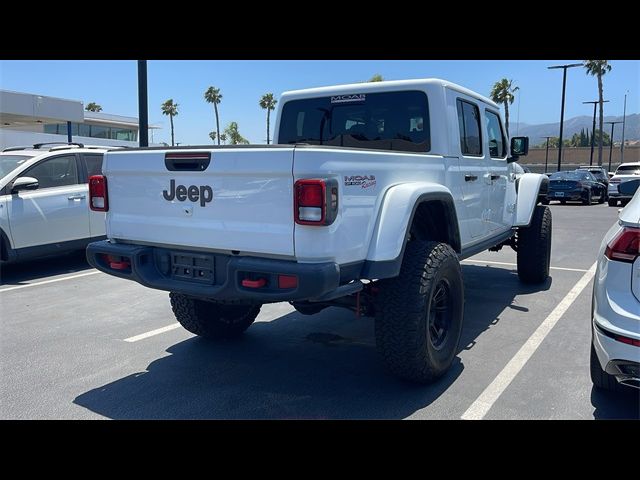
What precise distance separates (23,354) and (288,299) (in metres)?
2.83

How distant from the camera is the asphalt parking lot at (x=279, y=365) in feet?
11.8

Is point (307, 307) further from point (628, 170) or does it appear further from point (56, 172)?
point (628, 170)

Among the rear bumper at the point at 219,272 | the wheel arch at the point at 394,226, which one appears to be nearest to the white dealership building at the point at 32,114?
the rear bumper at the point at 219,272

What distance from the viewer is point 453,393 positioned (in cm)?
379

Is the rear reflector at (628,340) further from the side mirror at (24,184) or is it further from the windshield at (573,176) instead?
the windshield at (573,176)

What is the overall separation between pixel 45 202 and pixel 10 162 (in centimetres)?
89

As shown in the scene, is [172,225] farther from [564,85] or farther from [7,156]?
[564,85]

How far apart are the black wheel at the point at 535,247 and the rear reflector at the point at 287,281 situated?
4593mm

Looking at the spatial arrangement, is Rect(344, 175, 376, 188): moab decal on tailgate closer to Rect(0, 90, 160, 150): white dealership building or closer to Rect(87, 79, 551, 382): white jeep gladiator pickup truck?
Rect(87, 79, 551, 382): white jeep gladiator pickup truck

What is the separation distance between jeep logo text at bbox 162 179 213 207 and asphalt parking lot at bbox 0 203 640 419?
4.46ft

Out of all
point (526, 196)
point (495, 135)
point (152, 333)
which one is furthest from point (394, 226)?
point (526, 196)

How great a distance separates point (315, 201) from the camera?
3.04 metres

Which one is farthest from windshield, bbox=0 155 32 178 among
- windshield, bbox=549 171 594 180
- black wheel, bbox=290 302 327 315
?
windshield, bbox=549 171 594 180
